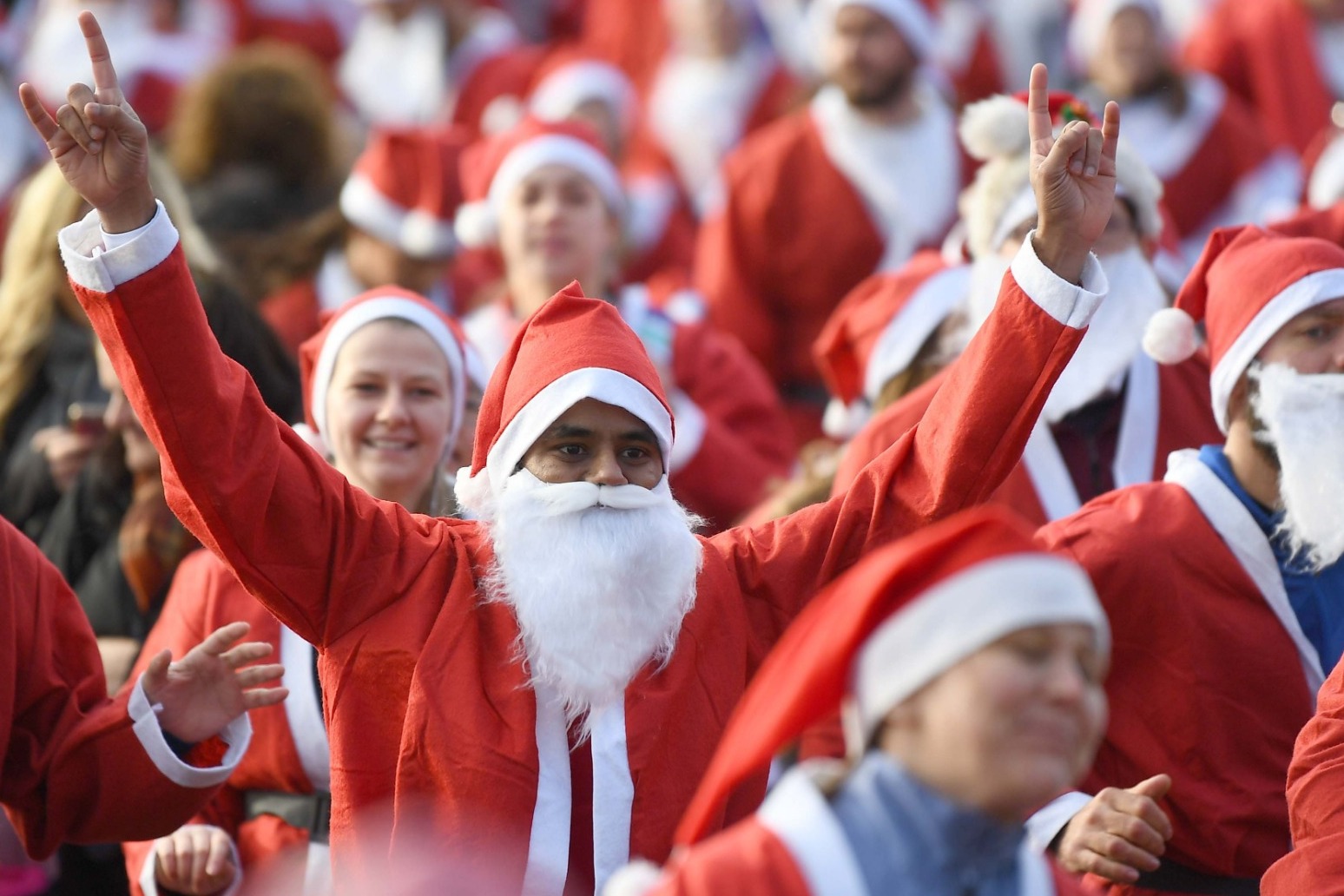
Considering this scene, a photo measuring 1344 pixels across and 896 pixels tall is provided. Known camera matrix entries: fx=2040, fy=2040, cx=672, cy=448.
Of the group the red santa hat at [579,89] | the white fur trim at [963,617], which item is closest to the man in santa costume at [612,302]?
the red santa hat at [579,89]

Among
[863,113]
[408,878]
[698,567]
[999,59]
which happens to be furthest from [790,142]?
[408,878]

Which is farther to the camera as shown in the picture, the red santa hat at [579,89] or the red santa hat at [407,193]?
the red santa hat at [579,89]

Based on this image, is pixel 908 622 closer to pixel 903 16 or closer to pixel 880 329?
pixel 880 329

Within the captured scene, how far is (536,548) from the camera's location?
12.9 feet

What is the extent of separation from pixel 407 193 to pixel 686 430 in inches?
75.0

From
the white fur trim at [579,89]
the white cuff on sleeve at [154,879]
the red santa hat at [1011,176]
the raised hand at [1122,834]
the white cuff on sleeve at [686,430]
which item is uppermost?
the white fur trim at [579,89]

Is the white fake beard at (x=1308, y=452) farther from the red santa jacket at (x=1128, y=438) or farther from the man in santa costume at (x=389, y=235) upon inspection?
the man in santa costume at (x=389, y=235)

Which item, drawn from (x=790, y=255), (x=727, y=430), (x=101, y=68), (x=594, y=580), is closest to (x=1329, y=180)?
(x=790, y=255)

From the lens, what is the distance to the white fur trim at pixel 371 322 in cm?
501

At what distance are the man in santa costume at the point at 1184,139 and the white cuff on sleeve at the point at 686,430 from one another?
2.73 meters

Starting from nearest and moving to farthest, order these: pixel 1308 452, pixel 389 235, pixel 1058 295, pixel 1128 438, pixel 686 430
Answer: pixel 1058 295
pixel 1308 452
pixel 1128 438
pixel 686 430
pixel 389 235

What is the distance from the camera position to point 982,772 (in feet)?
9.02

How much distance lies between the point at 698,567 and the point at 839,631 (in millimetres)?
1209

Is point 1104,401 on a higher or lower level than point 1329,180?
lower
